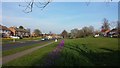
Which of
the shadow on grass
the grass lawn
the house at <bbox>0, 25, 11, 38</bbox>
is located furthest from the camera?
the house at <bbox>0, 25, 11, 38</bbox>

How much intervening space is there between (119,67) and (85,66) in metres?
1.81

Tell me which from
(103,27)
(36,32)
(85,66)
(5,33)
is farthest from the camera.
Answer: (36,32)

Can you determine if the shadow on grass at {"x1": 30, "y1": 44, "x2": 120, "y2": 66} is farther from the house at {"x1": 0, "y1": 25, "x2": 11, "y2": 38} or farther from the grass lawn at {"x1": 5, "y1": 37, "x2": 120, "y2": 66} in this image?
the house at {"x1": 0, "y1": 25, "x2": 11, "y2": 38}

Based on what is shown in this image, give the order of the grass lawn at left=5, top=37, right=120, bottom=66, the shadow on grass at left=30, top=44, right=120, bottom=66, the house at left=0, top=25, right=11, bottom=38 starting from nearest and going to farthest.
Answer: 1. the shadow on grass at left=30, top=44, right=120, bottom=66
2. the grass lawn at left=5, top=37, right=120, bottom=66
3. the house at left=0, top=25, right=11, bottom=38

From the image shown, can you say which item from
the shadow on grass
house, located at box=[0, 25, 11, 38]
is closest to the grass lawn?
the shadow on grass

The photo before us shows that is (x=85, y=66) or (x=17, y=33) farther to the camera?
(x=17, y=33)

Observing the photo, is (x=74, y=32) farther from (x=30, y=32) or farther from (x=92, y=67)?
(x=92, y=67)

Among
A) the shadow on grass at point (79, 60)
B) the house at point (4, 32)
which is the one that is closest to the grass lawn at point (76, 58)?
the shadow on grass at point (79, 60)

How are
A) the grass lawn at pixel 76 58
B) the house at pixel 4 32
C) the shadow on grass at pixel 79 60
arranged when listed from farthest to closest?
the house at pixel 4 32
the grass lawn at pixel 76 58
the shadow on grass at pixel 79 60

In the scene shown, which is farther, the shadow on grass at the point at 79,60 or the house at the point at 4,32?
the house at the point at 4,32

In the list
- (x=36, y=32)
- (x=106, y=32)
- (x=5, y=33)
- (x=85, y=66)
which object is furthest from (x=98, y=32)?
(x=85, y=66)

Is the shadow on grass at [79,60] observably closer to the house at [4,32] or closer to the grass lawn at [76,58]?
the grass lawn at [76,58]

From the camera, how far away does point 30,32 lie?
196 m

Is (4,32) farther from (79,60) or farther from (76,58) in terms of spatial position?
(79,60)
